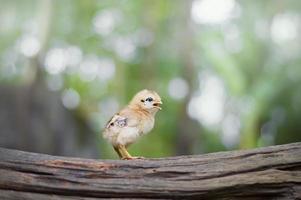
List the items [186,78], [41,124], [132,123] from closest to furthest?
[132,123] < [186,78] < [41,124]

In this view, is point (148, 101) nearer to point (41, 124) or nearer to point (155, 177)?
point (155, 177)

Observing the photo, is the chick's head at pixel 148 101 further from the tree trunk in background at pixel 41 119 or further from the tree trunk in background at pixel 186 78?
the tree trunk in background at pixel 41 119

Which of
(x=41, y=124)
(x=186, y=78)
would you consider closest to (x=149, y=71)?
(x=186, y=78)

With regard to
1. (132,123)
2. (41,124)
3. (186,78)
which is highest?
(186,78)

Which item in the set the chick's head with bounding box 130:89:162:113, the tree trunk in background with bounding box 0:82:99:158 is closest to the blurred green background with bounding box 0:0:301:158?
the tree trunk in background with bounding box 0:82:99:158

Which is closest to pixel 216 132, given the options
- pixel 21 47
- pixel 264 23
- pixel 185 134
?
pixel 185 134

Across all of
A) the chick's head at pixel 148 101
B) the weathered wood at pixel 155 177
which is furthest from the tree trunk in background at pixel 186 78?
the weathered wood at pixel 155 177
